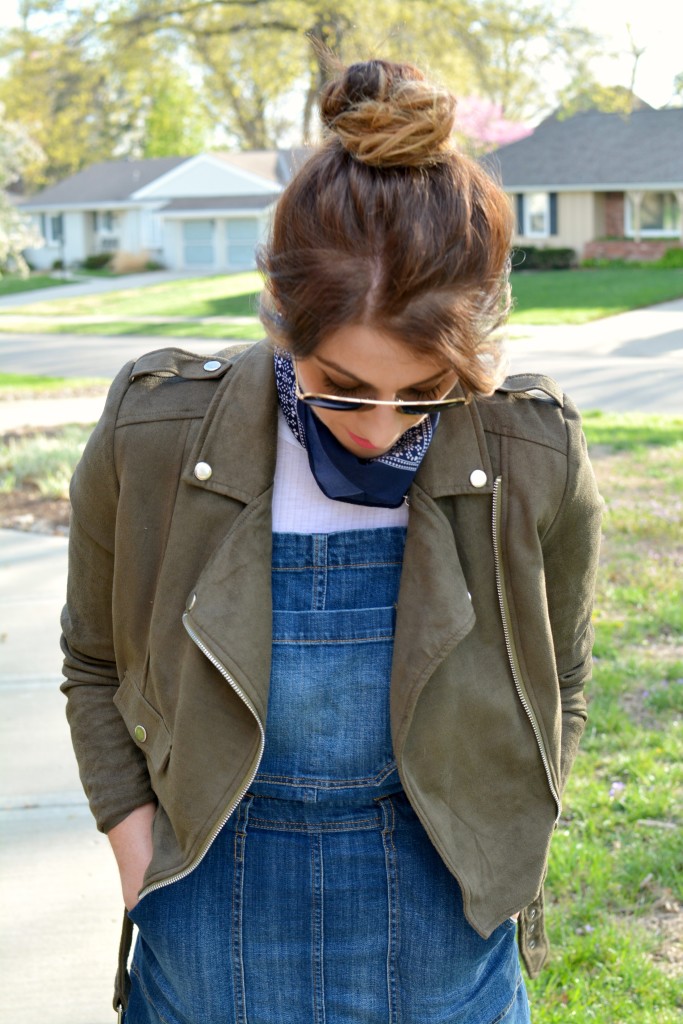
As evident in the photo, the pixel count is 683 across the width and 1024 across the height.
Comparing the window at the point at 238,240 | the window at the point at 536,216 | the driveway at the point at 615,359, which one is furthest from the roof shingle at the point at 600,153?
the driveway at the point at 615,359

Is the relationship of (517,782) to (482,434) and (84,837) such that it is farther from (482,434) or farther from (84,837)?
(84,837)

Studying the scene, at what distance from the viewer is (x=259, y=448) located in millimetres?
1559

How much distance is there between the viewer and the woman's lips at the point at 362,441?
1.47 meters

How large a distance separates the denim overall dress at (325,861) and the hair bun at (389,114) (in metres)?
0.52

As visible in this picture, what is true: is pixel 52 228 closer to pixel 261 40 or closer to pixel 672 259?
pixel 672 259

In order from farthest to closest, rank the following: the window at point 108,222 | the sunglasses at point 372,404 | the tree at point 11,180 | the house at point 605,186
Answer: the window at point 108,222
the house at point 605,186
the tree at point 11,180
the sunglasses at point 372,404

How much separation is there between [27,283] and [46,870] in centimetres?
4146

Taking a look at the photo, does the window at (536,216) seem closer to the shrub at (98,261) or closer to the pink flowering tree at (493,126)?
the pink flowering tree at (493,126)

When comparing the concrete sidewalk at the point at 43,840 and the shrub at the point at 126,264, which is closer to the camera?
the concrete sidewalk at the point at 43,840

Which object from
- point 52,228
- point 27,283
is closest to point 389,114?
point 27,283

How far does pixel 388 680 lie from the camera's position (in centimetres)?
156

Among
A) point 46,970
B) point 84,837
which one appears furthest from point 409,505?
point 84,837

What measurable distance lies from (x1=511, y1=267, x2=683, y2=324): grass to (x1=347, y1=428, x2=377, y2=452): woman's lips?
67.6 ft

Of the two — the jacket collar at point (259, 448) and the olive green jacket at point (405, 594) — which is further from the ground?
the jacket collar at point (259, 448)
